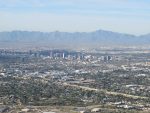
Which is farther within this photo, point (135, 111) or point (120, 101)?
point (120, 101)

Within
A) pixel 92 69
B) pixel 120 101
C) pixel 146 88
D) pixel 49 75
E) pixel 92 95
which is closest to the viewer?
pixel 120 101

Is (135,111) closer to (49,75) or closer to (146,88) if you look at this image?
(146,88)

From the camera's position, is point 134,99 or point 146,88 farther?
point 146,88

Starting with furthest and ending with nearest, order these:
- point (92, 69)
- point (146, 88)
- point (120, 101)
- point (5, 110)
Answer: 1. point (92, 69)
2. point (146, 88)
3. point (120, 101)
4. point (5, 110)

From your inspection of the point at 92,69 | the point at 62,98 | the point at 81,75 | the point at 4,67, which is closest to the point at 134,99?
the point at 62,98

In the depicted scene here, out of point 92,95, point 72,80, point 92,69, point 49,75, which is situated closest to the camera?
point 92,95

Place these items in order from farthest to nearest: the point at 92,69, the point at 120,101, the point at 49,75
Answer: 1. the point at 92,69
2. the point at 49,75
3. the point at 120,101

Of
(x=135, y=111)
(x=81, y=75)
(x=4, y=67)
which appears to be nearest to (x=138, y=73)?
(x=81, y=75)

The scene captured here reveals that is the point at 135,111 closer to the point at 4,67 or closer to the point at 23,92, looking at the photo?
the point at 23,92
